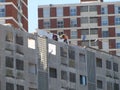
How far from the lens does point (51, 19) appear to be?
A: 153500 mm

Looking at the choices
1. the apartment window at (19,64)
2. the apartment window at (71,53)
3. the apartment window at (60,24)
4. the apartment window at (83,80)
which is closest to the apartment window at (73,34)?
the apartment window at (60,24)

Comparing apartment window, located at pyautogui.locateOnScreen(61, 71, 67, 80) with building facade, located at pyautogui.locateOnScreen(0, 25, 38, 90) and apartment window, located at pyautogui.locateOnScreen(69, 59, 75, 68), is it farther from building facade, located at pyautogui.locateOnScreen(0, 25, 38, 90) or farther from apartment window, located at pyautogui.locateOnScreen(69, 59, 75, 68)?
building facade, located at pyautogui.locateOnScreen(0, 25, 38, 90)

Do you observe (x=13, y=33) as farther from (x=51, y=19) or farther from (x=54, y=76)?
(x=51, y=19)

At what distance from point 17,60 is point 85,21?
68.7 meters

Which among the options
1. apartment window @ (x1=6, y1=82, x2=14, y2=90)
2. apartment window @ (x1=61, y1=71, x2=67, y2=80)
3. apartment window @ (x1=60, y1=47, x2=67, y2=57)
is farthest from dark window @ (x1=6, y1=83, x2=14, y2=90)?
apartment window @ (x1=60, y1=47, x2=67, y2=57)

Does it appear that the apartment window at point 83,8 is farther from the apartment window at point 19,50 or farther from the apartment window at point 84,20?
the apartment window at point 19,50

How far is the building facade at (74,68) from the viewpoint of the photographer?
9150cm

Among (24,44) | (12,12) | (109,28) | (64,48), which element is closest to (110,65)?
(64,48)

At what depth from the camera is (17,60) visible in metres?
85.6

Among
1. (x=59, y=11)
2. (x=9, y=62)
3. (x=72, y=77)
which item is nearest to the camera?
(x=9, y=62)

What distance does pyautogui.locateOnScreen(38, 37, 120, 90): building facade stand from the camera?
91500mm

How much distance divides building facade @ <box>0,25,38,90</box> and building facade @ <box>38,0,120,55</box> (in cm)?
6224

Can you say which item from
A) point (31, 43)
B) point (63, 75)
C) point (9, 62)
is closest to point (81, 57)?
point (63, 75)

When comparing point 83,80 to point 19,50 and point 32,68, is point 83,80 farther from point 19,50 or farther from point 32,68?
point 19,50
